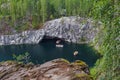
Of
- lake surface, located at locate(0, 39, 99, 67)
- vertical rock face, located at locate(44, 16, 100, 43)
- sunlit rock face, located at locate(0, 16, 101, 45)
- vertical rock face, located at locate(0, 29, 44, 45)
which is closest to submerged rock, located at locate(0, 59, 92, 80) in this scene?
lake surface, located at locate(0, 39, 99, 67)

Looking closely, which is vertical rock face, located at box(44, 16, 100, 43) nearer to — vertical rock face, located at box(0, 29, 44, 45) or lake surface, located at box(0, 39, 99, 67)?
vertical rock face, located at box(0, 29, 44, 45)

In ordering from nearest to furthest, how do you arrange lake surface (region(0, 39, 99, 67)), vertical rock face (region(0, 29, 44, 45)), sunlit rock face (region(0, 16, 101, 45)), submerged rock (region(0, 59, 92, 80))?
submerged rock (region(0, 59, 92, 80)) → lake surface (region(0, 39, 99, 67)) → sunlit rock face (region(0, 16, 101, 45)) → vertical rock face (region(0, 29, 44, 45))

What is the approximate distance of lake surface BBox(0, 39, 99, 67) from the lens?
80.9 m

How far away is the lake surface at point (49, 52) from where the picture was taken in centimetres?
8088

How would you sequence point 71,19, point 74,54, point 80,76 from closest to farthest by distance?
point 80,76, point 74,54, point 71,19

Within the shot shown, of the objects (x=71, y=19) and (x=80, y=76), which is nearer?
(x=80, y=76)

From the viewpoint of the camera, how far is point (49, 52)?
90.3 m

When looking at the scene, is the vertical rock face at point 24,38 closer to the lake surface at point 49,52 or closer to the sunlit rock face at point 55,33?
the sunlit rock face at point 55,33

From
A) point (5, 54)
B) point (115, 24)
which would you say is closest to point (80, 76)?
point (115, 24)

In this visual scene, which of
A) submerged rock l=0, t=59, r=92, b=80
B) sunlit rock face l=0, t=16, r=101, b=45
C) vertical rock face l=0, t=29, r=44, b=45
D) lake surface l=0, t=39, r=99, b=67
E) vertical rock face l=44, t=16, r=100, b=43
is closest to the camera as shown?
submerged rock l=0, t=59, r=92, b=80

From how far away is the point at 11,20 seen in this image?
396ft

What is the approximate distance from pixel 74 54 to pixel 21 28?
37289 millimetres

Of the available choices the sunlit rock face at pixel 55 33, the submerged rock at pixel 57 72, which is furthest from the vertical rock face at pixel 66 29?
the submerged rock at pixel 57 72

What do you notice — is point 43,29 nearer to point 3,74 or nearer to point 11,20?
point 11,20
